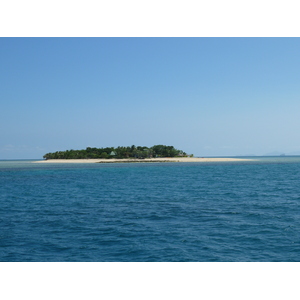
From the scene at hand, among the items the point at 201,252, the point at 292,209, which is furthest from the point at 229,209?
the point at 201,252

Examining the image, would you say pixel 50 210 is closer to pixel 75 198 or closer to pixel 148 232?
pixel 75 198

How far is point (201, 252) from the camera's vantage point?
14.1m

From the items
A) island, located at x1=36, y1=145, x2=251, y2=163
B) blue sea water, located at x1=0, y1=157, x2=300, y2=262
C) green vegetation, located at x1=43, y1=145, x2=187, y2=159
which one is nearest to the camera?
blue sea water, located at x1=0, y1=157, x2=300, y2=262

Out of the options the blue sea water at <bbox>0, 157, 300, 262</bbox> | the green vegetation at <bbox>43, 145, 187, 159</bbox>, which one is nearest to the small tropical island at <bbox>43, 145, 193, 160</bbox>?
the green vegetation at <bbox>43, 145, 187, 159</bbox>

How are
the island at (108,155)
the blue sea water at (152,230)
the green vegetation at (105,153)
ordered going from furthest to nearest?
the green vegetation at (105,153) < the island at (108,155) < the blue sea water at (152,230)

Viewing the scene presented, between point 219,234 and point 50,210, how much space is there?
593 inches

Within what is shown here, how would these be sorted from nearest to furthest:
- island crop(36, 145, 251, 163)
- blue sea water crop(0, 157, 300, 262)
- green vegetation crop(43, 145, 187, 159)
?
blue sea water crop(0, 157, 300, 262) → island crop(36, 145, 251, 163) → green vegetation crop(43, 145, 187, 159)

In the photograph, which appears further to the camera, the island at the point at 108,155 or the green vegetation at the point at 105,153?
the green vegetation at the point at 105,153

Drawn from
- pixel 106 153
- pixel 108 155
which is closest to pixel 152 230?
pixel 108 155

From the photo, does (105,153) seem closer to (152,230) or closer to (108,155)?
(108,155)

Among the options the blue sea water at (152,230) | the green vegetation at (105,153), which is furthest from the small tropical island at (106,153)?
the blue sea water at (152,230)

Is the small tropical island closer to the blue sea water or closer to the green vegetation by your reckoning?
the green vegetation

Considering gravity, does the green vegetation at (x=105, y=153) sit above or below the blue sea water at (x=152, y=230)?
above

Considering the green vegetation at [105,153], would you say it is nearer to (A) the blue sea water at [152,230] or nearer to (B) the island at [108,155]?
(B) the island at [108,155]
